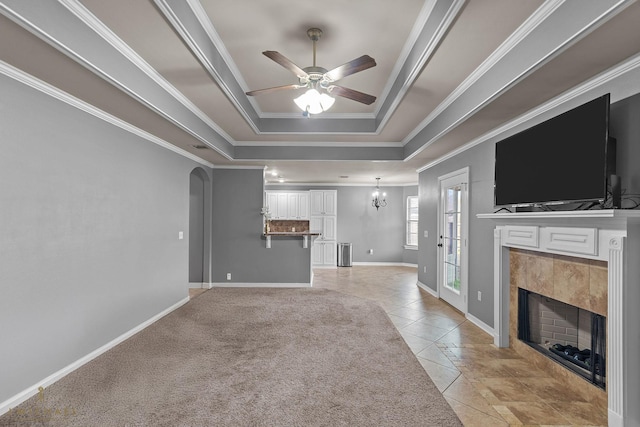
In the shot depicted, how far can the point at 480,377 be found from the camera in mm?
2863

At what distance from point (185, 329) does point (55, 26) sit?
3.28 metres

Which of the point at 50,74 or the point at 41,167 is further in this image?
the point at 41,167

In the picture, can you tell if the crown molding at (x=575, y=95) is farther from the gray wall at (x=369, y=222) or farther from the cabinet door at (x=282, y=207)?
the cabinet door at (x=282, y=207)

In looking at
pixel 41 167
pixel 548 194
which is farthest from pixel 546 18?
pixel 41 167

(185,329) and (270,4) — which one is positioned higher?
(270,4)

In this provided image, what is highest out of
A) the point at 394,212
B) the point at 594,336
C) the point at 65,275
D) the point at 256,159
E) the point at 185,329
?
the point at 256,159

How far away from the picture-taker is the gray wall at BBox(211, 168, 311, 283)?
21.3ft

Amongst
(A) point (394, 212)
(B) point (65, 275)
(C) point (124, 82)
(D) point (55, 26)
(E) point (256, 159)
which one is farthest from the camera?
(A) point (394, 212)

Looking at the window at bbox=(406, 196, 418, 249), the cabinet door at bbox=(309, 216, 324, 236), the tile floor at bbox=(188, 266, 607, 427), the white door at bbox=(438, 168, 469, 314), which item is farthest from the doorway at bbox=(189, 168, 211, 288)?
the window at bbox=(406, 196, 418, 249)

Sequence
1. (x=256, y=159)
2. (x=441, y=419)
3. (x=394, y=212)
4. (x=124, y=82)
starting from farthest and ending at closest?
(x=394, y=212) < (x=256, y=159) < (x=124, y=82) < (x=441, y=419)

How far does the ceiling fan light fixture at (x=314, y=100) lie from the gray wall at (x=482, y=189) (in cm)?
196

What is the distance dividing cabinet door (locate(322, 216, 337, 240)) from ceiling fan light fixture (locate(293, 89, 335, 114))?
659cm

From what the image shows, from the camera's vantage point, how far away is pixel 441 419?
7.33 feet

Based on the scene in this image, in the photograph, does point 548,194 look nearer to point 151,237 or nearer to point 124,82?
point 124,82
